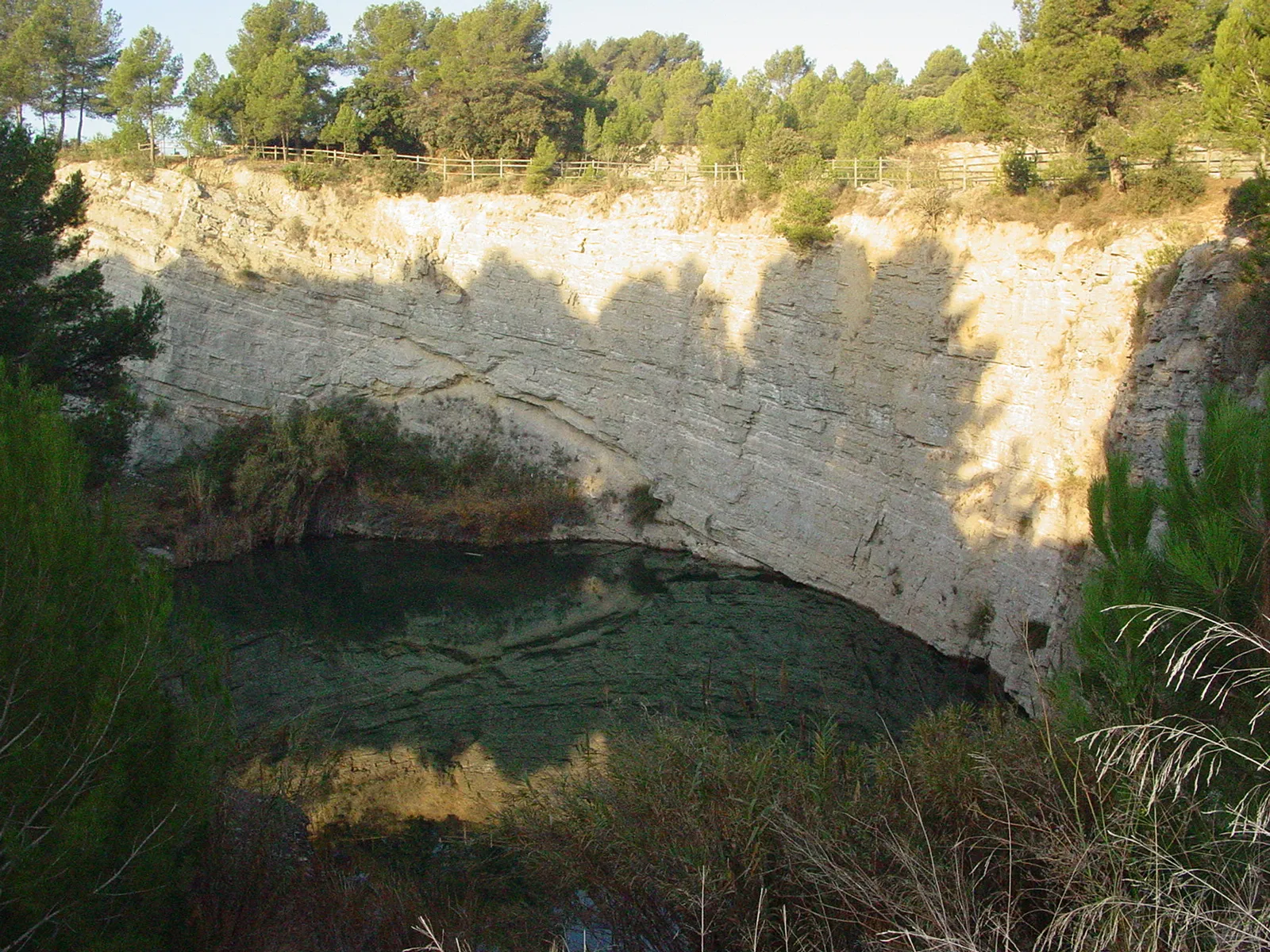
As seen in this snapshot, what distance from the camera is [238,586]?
20.6 metres

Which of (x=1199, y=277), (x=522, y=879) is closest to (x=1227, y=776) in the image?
(x=522, y=879)

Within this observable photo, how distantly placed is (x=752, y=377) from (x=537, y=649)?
27.2 feet

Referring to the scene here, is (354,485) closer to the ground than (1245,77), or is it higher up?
closer to the ground

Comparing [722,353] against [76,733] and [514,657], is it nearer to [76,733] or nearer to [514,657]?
[514,657]

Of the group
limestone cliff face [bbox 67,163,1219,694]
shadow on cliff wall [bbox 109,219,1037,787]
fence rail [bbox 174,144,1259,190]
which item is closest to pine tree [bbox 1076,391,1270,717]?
limestone cliff face [bbox 67,163,1219,694]

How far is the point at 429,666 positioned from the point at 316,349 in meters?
13.0

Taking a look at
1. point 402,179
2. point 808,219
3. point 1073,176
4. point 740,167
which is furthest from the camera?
point 402,179

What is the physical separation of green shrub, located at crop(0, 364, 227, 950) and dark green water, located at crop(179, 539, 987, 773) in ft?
16.3

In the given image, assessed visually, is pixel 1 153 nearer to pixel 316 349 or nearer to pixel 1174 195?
pixel 316 349

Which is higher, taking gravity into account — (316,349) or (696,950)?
(316,349)

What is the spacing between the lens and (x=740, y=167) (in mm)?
23734

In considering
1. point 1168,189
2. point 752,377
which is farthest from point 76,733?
point 752,377

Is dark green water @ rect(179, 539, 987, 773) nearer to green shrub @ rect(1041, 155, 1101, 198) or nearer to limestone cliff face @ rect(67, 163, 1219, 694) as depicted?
limestone cliff face @ rect(67, 163, 1219, 694)

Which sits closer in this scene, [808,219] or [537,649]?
[537,649]
